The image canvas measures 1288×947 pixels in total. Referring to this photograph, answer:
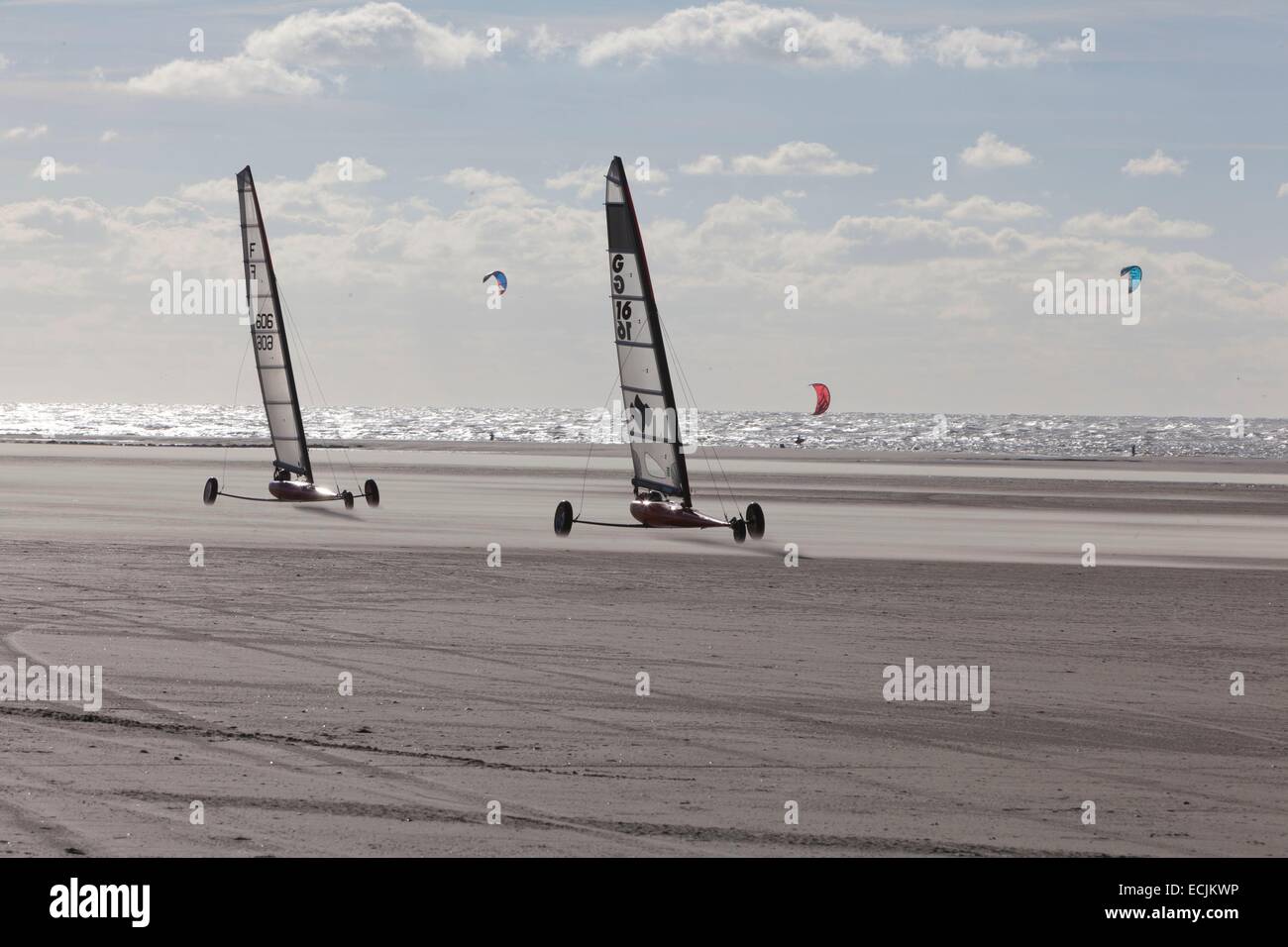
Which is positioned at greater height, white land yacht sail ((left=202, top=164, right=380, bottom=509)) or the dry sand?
white land yacht sail ((left=202, top=164, right=380, bottom=509))

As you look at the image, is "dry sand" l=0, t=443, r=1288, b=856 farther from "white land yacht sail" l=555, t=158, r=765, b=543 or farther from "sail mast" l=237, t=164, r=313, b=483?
"sail mast" l=237, t=164, r=313, b=483

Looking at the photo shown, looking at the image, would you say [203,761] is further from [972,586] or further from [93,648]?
[972,586]

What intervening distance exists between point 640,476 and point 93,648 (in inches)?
619

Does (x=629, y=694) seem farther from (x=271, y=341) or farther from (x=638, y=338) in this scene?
(x=271, y=341)

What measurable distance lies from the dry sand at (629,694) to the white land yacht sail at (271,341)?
8.25 meters

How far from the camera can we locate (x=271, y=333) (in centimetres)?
3656

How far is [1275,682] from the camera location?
509 inches

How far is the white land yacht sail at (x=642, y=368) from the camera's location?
27.1m

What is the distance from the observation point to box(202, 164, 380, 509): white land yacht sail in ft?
118

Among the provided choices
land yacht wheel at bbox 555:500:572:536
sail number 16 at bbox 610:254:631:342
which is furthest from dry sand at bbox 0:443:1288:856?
sail number 16 at bbox 610:254:631:342

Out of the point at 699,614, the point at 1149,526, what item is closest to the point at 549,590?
the point at 699,614

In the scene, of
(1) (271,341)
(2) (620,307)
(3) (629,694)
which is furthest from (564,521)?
(3) (629,694)

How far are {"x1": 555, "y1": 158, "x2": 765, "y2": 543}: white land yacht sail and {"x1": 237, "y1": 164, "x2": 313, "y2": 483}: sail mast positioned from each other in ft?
36.9

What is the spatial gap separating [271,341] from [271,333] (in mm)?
205
